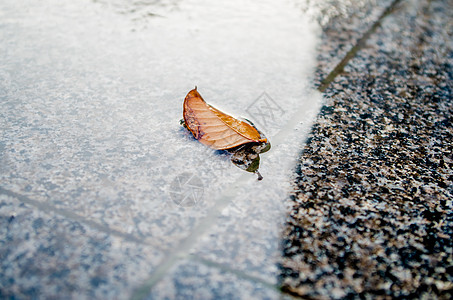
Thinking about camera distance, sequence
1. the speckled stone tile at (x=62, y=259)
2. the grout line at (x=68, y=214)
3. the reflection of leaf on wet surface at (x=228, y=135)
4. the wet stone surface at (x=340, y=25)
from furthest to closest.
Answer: the wet stone surface at (x=340, y=25), the reflection of leaf on wet surface at (x=228, y=135), the grout line at (x=68, y=214), the speckled stone tile at (x=62, y=259)

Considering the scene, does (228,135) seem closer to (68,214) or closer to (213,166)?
(213,166)

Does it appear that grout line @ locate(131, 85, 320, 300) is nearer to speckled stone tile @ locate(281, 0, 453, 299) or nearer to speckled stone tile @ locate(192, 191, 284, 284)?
speckled stone tile @ locate(192, 191, 284, 284)

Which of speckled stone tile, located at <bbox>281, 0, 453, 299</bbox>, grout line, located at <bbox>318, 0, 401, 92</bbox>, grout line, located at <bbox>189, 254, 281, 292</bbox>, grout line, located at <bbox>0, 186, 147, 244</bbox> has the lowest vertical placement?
grout line, located at <bbox>0, 186, 147, 244</bbox>

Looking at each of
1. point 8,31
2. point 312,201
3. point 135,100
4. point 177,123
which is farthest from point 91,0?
point 312,201

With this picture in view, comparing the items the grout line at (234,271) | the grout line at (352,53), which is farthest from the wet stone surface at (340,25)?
the grout line at (234,271)

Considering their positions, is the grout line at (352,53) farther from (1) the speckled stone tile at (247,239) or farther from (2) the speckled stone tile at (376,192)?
(1) the speckled stone tile at (247,239)

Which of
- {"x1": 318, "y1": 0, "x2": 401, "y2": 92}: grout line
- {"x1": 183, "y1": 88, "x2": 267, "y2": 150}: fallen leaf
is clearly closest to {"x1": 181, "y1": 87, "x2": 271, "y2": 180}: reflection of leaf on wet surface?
{"x1": 183, "y1": 88, "x2": 267, "y2": 150}: fallen leaf

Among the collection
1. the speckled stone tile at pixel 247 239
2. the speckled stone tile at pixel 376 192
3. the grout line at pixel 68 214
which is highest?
the speckled stone tile at pixel 376 192

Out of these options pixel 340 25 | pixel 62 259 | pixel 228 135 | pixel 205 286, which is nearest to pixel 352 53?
pixel 340 25

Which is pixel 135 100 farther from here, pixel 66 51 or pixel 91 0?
pixel 91 0
